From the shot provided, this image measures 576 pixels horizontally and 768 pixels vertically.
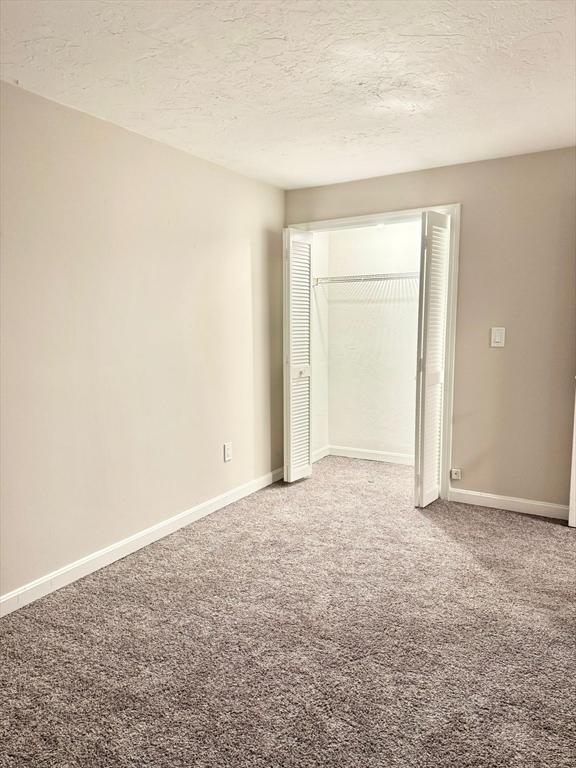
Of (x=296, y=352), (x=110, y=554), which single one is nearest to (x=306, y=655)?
(x=110, y=554)

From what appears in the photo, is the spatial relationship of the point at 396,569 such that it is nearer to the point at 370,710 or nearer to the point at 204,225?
the point at 370,710

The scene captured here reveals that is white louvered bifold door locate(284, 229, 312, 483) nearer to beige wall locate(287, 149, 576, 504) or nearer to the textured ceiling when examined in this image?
beige wall locate(287, 149, 576, 504)

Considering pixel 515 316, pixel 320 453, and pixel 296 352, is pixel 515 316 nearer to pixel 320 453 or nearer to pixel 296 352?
pixel 296 352

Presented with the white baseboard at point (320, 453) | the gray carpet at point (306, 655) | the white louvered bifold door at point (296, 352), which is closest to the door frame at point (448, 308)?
the white louvered bifold door at point (296, 352)

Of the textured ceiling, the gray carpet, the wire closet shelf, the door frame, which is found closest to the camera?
the gray carpet

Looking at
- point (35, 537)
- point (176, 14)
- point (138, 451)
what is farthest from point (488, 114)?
point (35, 537)

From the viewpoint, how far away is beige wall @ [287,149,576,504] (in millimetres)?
3445

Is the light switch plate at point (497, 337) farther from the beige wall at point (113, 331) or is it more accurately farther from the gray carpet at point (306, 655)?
the beige wall at point (113, 331)

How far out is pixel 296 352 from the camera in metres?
4.27

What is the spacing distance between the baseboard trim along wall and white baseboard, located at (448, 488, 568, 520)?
3.27ft

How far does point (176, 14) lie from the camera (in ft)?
5.95

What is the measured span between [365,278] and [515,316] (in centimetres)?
150

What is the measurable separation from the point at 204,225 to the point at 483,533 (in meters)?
2.63

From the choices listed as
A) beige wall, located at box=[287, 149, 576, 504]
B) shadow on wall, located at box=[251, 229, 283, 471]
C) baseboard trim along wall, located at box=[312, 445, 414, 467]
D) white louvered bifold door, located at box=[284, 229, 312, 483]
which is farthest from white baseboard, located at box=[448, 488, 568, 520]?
shadow on wall, located at box=[251, 229, 283, 471]
